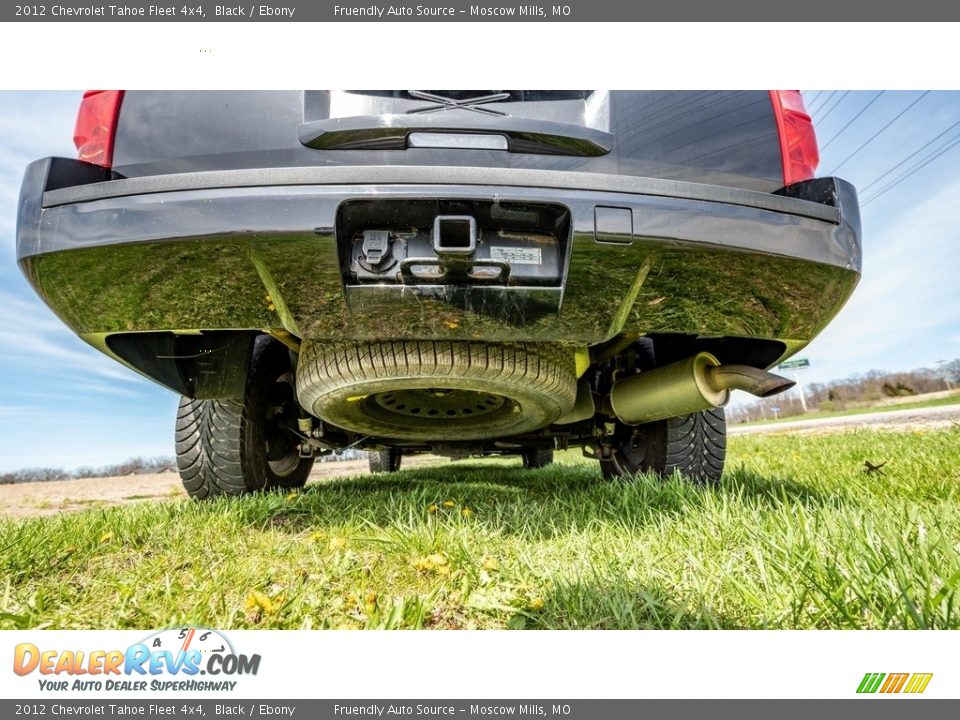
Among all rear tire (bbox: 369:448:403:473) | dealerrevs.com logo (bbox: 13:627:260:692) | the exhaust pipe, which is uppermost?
the exhaust pipe

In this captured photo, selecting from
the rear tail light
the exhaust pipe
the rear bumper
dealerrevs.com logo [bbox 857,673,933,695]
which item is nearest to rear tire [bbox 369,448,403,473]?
the exhaust pipe

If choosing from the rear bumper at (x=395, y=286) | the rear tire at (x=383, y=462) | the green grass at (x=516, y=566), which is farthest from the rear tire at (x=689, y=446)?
the rear tire at (x=383, y=462)

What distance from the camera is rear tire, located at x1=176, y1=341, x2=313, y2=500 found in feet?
5.89

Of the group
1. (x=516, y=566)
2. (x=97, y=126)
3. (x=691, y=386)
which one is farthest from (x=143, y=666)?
(x=691, y=386)

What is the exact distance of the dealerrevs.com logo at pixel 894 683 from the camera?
0.66m

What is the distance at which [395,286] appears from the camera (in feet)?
3.15

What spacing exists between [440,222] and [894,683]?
3.30 feet

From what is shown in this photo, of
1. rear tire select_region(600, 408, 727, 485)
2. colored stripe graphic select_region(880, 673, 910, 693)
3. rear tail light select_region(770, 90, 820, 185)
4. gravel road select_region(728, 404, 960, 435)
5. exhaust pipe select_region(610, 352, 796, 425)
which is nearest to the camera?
colored stripe graphic select_region(880, 673, 910, 693)

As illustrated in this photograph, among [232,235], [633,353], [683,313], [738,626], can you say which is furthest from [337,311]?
[633,353]

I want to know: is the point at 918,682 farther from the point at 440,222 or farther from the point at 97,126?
the point at 97,126

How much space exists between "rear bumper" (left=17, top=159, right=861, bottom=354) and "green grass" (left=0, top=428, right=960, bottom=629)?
1.60ft

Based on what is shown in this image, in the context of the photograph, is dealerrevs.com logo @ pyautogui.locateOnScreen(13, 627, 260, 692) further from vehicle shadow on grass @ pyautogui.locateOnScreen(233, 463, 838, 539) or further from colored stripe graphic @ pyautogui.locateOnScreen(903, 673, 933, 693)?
colored stripe graphic @ pyautogui.locateOnScreen(903, 673, 933, 693)

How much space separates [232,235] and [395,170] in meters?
0.33

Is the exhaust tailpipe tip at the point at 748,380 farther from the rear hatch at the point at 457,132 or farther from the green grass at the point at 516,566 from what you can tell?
the rear hatch at the point at 457,132
